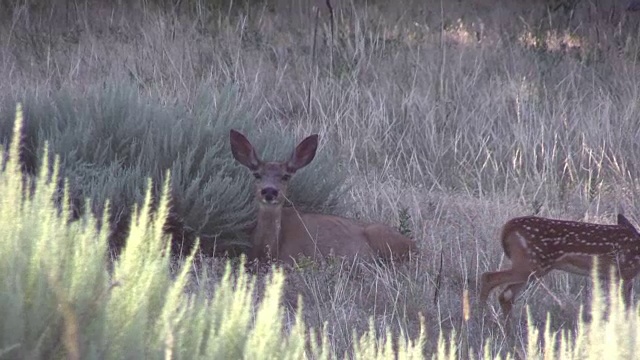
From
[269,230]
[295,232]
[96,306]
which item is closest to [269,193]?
[269,230]

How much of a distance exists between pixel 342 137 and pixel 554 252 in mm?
3547

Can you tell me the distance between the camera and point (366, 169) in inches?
357

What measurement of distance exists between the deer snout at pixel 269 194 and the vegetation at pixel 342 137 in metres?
0.27

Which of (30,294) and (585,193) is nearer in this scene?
(30,294)

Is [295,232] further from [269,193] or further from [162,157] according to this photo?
[162,157]

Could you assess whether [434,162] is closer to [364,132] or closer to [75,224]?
[364,132]

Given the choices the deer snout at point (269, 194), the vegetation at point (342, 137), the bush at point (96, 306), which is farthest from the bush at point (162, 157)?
the bush at point (96, 306)

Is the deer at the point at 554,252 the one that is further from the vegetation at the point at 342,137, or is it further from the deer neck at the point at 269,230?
the deer neck at the point at 269,230

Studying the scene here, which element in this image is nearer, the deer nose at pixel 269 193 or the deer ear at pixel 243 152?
the deer nose at pixel 269 193

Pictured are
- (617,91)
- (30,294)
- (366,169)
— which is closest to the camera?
(30,294)

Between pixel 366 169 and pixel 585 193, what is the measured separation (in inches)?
63.1

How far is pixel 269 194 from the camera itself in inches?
274

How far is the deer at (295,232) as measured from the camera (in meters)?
7.04

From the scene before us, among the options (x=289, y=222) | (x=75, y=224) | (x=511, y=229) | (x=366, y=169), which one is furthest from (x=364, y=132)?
(x=75, y=224)
